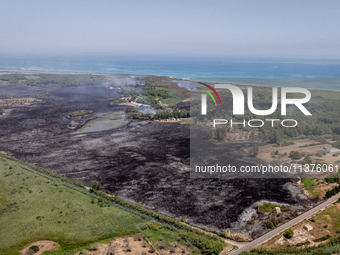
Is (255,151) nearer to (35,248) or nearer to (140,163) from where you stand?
(140,163)

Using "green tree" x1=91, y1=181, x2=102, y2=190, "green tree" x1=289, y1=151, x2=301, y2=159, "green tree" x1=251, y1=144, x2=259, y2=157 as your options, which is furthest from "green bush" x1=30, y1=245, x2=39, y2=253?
"green tree" x1=289, y1=151, x2=301, y2=159

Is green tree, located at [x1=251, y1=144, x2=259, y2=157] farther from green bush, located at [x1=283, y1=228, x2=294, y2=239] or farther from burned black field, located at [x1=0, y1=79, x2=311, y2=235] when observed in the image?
green bush, located at [x1=283, y1=228, x2=294, y2=239]

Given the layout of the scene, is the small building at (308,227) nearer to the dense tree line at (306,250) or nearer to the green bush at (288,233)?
the green bush at (288,233)

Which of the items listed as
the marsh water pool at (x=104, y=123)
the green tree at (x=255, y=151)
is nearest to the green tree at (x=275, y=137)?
the green tree at (x=255, y=151)

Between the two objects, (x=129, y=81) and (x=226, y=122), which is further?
(x=129, y=81)

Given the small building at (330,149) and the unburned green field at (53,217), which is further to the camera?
the small building at (330,149)

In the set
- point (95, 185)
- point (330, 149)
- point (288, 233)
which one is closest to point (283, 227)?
point (288, 233)

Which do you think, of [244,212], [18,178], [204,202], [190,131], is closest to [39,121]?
[18,178]

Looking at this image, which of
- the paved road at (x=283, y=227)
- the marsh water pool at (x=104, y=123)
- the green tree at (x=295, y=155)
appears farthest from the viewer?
the marsh water pool at (x=104, y=123)

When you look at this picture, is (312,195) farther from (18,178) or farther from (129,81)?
(129,81)
